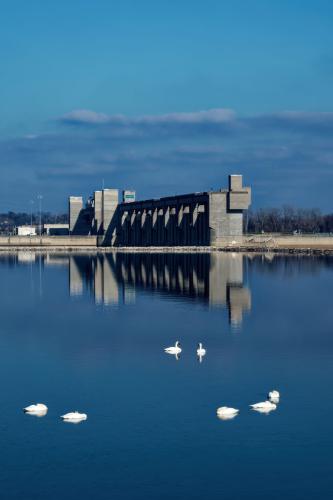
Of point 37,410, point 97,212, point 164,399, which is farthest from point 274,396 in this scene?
point 97,212

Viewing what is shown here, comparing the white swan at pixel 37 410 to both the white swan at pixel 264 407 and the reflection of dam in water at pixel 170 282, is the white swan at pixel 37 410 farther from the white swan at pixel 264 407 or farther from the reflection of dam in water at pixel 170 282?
the reflection of dam in water at pixel 170 282

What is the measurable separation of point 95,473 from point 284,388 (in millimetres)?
9011

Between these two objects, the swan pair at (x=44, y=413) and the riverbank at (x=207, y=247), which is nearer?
the swan pair at (x=44, y=413)

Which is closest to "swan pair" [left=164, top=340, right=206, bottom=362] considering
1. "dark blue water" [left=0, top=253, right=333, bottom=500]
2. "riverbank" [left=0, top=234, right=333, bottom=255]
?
"dark blue water" [left=0, top=253, right=333, bottom=500]

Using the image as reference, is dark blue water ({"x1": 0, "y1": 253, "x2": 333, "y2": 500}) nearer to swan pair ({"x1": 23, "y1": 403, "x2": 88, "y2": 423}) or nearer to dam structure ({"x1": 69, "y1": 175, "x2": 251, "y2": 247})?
swan pair ({"x1": 23, "y1": 403, "x2": 88, "y2": 423})

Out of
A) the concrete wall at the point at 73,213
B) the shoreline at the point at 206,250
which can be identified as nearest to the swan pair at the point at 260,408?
the shoreline at the point at 206,250

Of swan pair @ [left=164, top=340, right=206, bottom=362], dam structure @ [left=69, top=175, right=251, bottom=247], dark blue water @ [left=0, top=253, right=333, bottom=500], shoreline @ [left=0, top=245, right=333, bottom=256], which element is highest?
dam structure @ [left=69, top=175, right=251, bottom=247]

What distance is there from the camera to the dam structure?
125 meters

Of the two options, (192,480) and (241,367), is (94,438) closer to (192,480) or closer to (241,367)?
(192,480)

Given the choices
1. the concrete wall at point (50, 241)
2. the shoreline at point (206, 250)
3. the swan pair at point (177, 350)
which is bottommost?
the swan pair at point (177, 350)

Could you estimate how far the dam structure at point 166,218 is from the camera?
12481 centimetres

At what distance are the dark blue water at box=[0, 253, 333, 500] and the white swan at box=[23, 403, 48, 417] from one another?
18cm

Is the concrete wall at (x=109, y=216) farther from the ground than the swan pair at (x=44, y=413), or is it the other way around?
the concrete wall at (x=109, y=216)

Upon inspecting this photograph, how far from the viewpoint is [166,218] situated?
147750 millimetres
